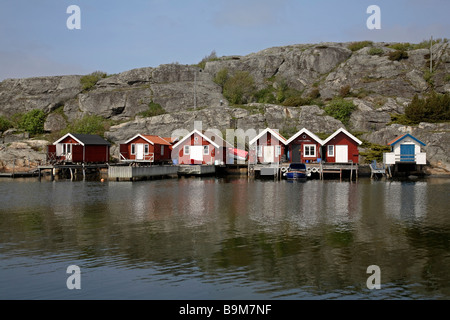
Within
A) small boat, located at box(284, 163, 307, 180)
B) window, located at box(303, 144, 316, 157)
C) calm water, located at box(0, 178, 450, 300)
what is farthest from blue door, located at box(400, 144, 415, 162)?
calm water, located at box(0, 178, 450, 300)

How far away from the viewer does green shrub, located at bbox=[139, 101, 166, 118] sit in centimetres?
8831

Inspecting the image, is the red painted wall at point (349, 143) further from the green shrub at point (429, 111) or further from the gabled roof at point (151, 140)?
the gabled roof at point (151, 140)

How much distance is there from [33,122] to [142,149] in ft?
116

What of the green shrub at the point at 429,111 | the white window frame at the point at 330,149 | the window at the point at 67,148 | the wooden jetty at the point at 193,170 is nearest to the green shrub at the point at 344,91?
the green shrub at the point at 429,111

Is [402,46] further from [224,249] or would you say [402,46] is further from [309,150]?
[224,249]

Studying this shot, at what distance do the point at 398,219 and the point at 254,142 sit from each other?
137 ft

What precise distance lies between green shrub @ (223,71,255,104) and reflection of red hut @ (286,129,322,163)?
111 ft

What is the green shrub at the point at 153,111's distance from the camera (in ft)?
290

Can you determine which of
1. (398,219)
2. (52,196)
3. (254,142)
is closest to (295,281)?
(398,219)

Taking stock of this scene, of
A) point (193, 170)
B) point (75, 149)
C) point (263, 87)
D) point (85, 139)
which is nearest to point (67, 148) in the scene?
point (75, 149)

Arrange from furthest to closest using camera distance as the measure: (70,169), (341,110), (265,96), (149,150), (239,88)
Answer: (265,96), (239,88), (341,110), (149,150), (70,169)

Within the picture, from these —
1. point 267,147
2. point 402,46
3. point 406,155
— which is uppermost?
point 402,46

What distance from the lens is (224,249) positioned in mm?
16859
